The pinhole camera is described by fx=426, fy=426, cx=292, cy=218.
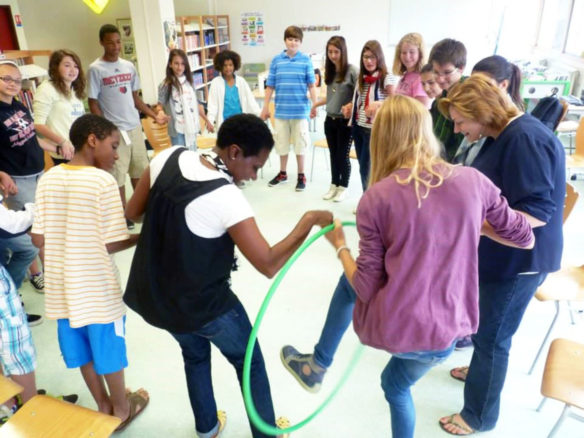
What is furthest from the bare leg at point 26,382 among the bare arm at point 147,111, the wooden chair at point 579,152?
the wooden chair at point 579,152

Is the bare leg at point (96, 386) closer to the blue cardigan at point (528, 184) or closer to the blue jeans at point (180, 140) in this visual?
the blue cardigan at point (528, 184)

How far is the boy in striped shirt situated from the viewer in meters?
1.53

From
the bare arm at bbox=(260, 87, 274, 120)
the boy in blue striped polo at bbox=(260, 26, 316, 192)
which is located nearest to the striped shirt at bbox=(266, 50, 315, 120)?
the boy in blue striped polo at bbox=(260, 26, 316, 192)

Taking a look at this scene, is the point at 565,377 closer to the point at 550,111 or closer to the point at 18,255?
the point at 550,111

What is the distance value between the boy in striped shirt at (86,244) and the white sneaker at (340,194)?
313cm

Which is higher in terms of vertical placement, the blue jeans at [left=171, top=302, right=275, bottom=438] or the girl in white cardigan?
the girl in white cardigan

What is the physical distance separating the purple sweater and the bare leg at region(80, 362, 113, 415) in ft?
4.03

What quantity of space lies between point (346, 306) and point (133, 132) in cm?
301

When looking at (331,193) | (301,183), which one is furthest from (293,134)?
(331,193)

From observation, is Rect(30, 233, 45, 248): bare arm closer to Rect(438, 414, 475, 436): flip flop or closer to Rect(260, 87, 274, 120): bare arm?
Rect(438, 414, 475, 436): flip flop

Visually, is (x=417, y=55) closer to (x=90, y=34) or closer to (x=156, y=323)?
(x=156, y=323)

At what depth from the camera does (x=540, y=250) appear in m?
1.58

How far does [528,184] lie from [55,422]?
1.76 metres

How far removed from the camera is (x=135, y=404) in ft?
6.84
